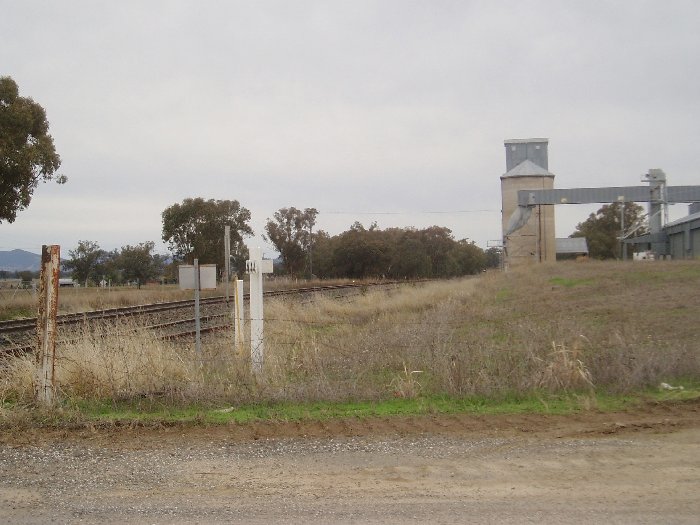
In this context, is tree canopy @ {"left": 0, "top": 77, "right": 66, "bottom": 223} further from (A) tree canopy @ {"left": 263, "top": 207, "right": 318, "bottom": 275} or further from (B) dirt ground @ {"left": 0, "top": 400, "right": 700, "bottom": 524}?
(A) tree canopy @ {"left": 263, "top": 207, "right": 318, "bottom": 275}

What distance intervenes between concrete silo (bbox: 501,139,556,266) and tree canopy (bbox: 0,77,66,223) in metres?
39.4

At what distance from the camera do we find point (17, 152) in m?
27.1

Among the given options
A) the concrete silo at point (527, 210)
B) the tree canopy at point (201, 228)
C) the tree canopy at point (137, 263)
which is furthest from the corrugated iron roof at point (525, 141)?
the tree canopy at point (137, 263)

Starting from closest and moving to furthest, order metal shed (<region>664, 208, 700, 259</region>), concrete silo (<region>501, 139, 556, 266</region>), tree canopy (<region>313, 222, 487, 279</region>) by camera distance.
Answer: metal shed (<region>664, 208, 700, 259</region>) → concrete silo (<region>501, 139, 556, 266</region>) → tree canopy (<region>313, 222, 487, 279</region>)

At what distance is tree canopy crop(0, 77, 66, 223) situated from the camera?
27000 mm

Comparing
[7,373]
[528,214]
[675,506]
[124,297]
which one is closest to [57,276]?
[7,373]

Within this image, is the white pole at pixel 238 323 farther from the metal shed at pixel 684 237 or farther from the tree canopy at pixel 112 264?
the tree canopy at pixel 112 264

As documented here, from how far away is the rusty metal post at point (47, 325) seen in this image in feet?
27.0

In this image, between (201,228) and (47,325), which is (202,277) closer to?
(47,325)

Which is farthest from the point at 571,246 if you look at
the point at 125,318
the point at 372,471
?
the point at 372,471

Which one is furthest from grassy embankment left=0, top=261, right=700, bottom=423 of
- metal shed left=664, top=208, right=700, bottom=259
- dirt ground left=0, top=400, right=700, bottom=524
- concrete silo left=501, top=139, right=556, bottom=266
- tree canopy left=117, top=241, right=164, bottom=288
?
tree canopy left=117, top=241, right=164, bottom=288

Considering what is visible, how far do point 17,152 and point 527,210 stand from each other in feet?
135

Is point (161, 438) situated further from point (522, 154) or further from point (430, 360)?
point (522, 154)

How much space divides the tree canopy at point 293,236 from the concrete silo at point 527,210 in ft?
73.9
